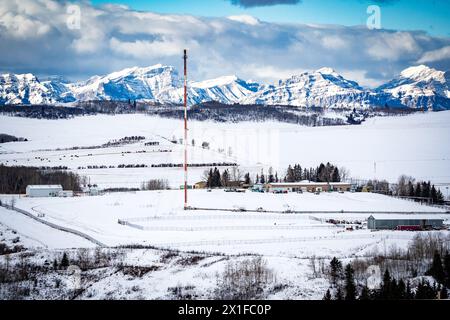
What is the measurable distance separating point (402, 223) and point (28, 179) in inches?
1023

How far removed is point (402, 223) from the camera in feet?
74.3

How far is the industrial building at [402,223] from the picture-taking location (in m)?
22.1

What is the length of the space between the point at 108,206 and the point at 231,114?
80978mm

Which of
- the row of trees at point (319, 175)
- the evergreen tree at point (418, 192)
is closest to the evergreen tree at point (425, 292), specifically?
the evergreen tree at point (418, 192)

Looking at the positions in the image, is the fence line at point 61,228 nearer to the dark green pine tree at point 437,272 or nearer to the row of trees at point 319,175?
the dark green pine tree at point 437,272

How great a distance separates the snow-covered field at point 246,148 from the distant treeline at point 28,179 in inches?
90.9

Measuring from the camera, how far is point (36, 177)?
39.4m

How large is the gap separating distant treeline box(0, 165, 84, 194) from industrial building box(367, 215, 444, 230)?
2173 cm

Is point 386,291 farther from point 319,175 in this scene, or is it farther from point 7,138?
point 7,138

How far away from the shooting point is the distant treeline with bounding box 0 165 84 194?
37.8 m

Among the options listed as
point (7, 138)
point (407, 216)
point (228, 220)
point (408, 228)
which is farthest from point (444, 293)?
point (7, 138)

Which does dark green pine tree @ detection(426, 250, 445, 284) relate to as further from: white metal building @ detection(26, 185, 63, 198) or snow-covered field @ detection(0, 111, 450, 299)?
white metal building @ detection(26, 185, 63, 198)

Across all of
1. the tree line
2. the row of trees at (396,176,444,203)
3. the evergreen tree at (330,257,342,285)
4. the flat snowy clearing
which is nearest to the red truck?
the flat snowy clearing

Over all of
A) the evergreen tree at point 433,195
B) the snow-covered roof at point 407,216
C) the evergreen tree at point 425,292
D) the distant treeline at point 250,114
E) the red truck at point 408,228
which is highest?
the distant treeline at point 250,114
